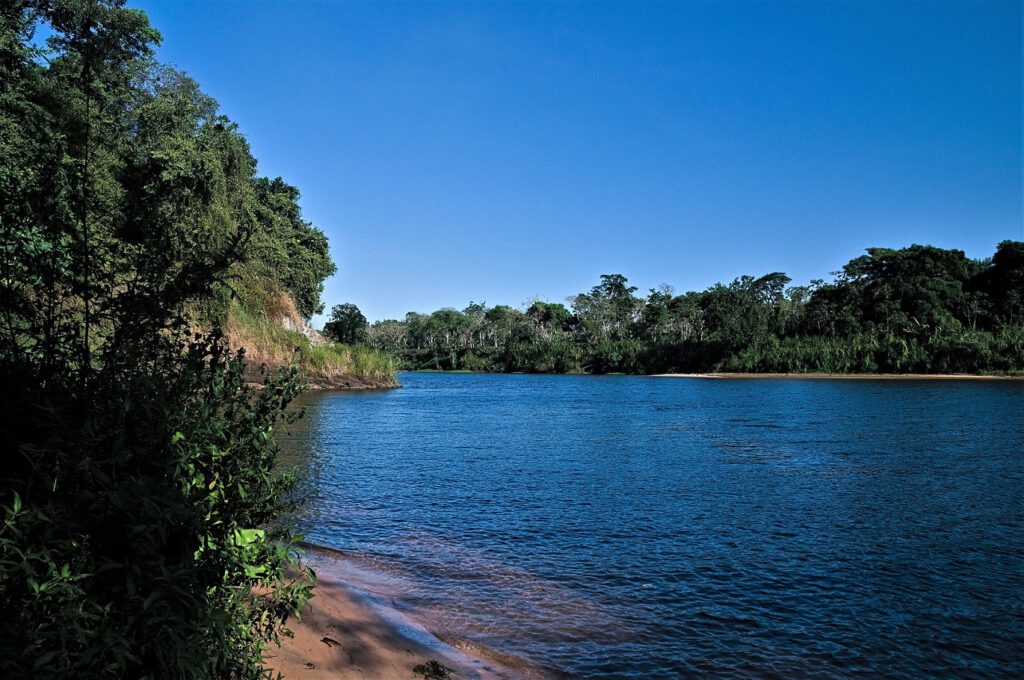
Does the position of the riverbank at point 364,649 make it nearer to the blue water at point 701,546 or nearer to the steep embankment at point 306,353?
the blue water at point 701,546

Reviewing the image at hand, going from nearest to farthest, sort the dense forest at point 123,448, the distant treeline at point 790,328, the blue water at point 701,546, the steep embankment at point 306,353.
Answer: the dense forest at point 123,448 < the blue water at point 701,546 < the steep embankment at point 306,353 < the distant treeline at point 790,328

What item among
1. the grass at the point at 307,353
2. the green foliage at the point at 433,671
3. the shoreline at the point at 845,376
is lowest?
the green foliage at the point at 433,671

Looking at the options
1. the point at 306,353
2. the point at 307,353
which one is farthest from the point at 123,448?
Result: the point at 307,353

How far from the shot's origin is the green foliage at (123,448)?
9.84 ft

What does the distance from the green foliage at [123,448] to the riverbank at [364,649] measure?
85 cm

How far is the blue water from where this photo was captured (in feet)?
21.9

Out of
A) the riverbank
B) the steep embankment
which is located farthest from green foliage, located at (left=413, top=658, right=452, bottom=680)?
the steep embankment

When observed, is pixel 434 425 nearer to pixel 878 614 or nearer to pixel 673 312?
pixel 878 614

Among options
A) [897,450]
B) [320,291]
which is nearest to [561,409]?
[897,450]

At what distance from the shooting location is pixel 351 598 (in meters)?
7.16

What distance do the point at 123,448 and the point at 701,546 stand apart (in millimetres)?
8846

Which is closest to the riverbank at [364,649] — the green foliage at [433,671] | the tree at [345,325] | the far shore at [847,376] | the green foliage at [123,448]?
the green foliage at [433,671]

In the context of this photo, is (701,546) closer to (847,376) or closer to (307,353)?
(307,353)

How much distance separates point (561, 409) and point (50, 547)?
117 ft
